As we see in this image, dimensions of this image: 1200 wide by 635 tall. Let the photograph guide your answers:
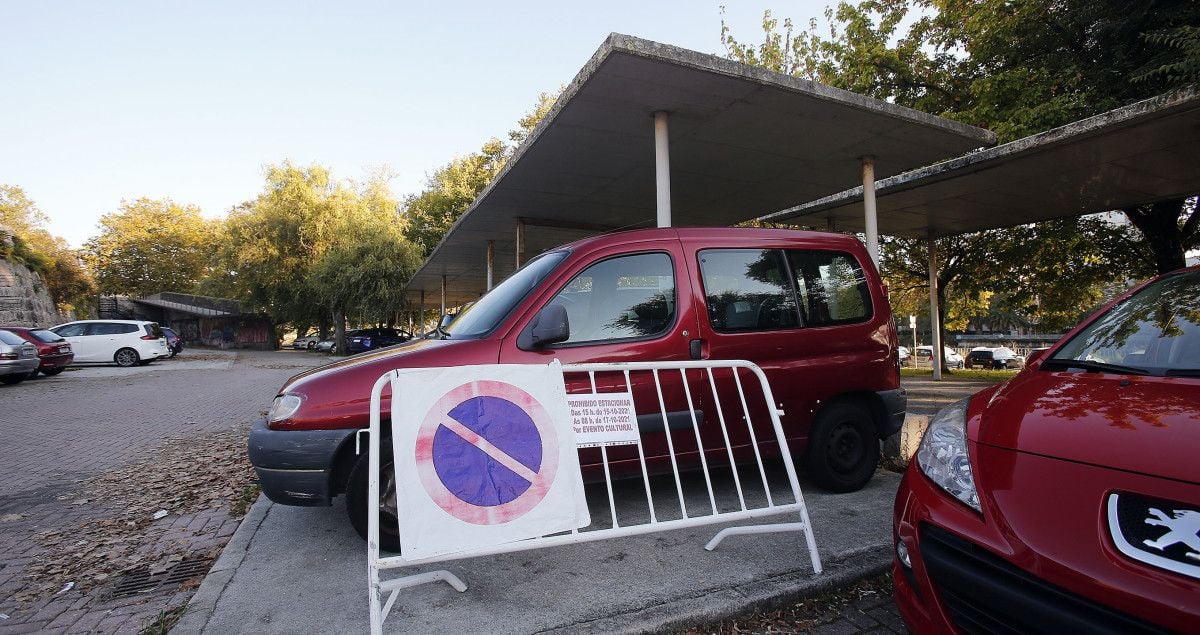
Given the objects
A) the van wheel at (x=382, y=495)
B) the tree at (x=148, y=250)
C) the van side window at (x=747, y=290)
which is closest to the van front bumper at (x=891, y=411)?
the van side window at (x=747, y=290)

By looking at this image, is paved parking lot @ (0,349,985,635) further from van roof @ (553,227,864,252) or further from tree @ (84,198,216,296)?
tree @ (84,198,216,296)

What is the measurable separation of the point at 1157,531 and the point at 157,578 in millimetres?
4477

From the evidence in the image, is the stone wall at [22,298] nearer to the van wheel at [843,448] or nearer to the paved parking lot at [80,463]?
the paved parking lot at [80,463]

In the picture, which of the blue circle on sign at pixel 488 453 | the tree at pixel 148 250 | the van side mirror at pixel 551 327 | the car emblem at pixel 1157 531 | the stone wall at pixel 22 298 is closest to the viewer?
the car emblem at pixel 1157 531

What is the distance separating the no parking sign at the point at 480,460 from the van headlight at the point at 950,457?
1444 millimetres

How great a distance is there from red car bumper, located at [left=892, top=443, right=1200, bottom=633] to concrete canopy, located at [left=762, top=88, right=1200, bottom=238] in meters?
7.18

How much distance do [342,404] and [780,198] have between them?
8.94 metres

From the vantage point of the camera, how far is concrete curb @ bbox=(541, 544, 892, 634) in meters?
2.55

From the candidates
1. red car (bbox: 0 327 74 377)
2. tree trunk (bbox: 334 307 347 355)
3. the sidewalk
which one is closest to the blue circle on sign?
the sidewalk

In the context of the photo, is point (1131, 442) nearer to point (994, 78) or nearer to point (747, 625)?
point (747, 625)

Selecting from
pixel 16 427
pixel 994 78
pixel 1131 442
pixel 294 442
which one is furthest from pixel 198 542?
pixel 994 78

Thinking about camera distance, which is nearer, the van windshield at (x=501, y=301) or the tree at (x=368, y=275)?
the van windshield at (x=501, y=301)

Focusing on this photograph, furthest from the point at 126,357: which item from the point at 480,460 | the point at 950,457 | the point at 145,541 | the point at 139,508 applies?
the point at 950,457

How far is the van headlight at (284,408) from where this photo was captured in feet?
10.7
